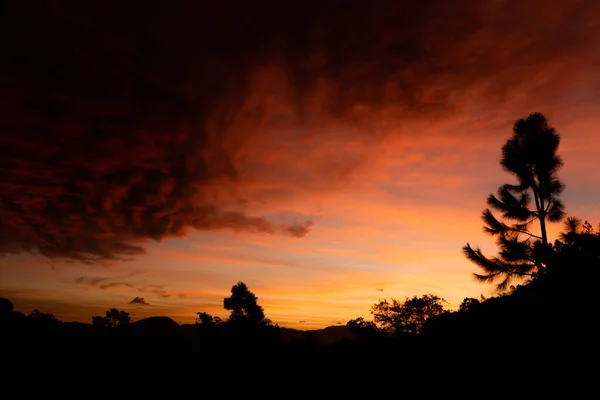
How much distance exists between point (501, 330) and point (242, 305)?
39430mm

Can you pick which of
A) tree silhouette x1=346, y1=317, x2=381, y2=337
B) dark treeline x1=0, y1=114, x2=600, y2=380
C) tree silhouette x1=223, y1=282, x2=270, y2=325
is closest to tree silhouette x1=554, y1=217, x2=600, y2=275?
dark treeline x1=0, y1=114, x2=600, y2=380

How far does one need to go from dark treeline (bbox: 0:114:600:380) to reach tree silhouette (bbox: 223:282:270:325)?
1068 inches

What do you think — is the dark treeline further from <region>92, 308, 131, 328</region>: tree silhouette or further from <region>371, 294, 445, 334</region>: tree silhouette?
<region>92, 308, 131, 328</region>: tree silhouette

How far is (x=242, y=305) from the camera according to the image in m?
48.8

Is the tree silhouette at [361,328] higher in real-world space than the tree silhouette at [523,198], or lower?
lower

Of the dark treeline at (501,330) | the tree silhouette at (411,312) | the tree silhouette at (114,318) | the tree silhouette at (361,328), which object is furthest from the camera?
the tree silhouette at (114,318)

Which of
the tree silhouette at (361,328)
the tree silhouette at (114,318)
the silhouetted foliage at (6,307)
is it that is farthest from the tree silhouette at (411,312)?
the tree silhouette at (114,318)

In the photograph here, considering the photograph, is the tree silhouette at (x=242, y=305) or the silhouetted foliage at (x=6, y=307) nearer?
the silhouetted foliage at (x=6, y=307)

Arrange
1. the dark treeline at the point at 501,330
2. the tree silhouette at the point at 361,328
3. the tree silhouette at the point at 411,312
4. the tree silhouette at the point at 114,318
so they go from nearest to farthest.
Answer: the dark treeline at the point at 501,330 → the tree silhouette at the point at 361,328 → the tree silhouette at the point at 411,312 → the tree silhouette at the point at 114,318

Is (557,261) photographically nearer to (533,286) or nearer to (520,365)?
(533,286)

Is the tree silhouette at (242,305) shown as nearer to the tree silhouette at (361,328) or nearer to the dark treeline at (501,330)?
the tree silhouette at (361,328)

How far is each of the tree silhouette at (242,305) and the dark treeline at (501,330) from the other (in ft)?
89.0

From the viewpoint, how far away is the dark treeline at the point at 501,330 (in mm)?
11469

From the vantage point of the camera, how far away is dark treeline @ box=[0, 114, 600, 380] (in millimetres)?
11469
